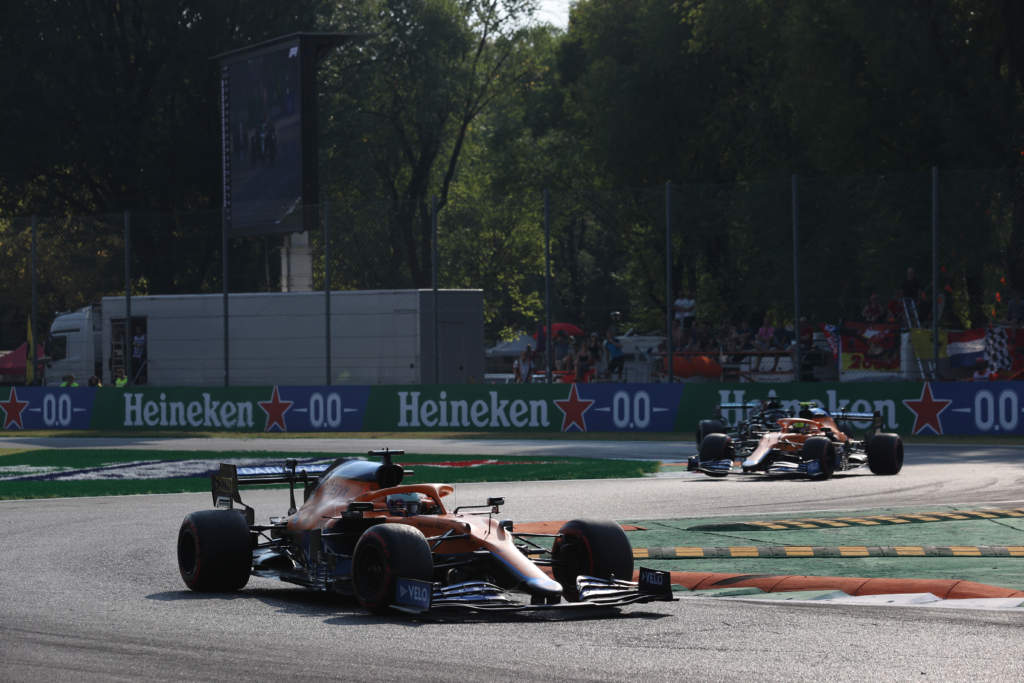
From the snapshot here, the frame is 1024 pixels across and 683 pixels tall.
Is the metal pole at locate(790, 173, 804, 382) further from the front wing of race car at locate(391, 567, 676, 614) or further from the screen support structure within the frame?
the front wing of race car at locate(391, 567, 676, 614)

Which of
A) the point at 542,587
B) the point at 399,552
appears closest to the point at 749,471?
the point at 542,587

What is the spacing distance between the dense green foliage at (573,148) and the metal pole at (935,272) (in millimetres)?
284

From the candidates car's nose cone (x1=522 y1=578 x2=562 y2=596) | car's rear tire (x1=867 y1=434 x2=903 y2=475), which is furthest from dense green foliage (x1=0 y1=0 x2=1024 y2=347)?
car's nose cone (x1=522 y1=578 x2=562 y2=596)

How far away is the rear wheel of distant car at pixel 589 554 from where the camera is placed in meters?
9.84

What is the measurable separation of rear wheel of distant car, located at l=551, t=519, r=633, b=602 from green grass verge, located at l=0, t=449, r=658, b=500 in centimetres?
743

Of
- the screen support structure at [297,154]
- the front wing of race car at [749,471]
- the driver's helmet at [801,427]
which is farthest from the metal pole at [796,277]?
the screen support structure at [297,154]

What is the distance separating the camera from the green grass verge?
20.2 meters

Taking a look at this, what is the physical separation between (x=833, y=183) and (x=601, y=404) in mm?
6704

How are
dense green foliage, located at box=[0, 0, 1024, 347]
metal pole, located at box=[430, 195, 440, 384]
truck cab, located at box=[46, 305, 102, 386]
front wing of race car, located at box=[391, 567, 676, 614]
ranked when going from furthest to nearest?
truck cab, located at box=[46, 305, 102, 386], metal pole, located at box=[430, 195, 440, 384], dense green foliage, located at box=[0, 0, 1024, 347], front wing of race car, located at box=[391, 567, 676, 614]

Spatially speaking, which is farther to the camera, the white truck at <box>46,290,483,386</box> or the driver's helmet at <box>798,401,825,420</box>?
the white truck at <box>46,290,483,386</box>

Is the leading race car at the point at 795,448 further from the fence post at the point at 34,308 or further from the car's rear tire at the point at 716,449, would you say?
the fence post at the point at 34,308

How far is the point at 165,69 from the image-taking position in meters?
50.4

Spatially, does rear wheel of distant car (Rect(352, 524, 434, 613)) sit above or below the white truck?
below

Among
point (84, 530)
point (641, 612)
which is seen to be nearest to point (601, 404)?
point (84, 530)
